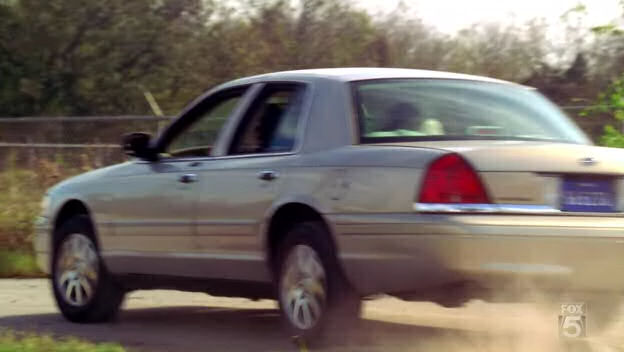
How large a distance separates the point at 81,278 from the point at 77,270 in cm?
7

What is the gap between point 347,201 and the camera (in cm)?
683

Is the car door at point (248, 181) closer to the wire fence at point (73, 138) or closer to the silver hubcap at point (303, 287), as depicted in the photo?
the silver hubcap at point (303, 287)

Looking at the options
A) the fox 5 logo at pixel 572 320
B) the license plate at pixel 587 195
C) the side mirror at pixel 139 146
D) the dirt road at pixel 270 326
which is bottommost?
the dirt road at pixel 270 326

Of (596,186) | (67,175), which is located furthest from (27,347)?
(67,175)

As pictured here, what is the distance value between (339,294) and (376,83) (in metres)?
1.32

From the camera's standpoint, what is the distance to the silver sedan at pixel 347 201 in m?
6.45

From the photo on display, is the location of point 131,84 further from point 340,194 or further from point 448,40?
point 340,194

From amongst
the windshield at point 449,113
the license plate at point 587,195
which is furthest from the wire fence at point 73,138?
the license plate at point 587,195

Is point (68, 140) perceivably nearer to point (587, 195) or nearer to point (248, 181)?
point (248, 181)

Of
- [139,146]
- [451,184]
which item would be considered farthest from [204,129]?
[451,184]

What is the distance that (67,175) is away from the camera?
16.2m

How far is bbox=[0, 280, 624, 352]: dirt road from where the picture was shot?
7.33m

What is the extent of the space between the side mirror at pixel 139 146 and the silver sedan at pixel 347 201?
0.04 feet

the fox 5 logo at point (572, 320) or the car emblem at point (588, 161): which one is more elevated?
the car emblem at point (588, 161)
